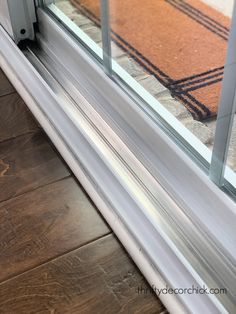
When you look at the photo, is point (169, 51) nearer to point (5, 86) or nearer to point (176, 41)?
point (176, 41)

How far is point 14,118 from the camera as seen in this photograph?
3.47ft

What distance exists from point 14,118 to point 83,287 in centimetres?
44

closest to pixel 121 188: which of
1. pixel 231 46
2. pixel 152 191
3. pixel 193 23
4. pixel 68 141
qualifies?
pixel 152 191

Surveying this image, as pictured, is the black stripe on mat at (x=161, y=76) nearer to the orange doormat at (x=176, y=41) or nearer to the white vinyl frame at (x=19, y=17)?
the orange doormat at (x=176, y=41)

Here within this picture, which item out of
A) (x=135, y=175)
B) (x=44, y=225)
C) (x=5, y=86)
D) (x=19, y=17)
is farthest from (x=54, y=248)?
(x=19, y=17)

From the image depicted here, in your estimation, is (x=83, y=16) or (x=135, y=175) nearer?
(x=135, y=175)

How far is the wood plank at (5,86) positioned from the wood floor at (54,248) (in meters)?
0.18

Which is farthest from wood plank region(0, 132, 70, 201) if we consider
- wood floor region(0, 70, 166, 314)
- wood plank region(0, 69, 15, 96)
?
→ wood plank region(0, 69, 15, 96)

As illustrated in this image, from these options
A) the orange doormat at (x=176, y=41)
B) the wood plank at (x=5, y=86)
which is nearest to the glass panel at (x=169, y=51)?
the orange doormat at (x=176, y=41)

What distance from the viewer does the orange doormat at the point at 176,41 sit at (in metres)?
0.91

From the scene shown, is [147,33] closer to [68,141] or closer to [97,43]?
[97,43]

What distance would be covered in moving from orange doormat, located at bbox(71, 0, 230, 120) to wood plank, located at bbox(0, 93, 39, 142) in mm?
237

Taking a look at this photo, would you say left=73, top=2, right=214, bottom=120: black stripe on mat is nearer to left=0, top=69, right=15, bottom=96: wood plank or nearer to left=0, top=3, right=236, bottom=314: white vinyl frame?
left=0, top=3, right=236, bottom=314: white vinyl frame

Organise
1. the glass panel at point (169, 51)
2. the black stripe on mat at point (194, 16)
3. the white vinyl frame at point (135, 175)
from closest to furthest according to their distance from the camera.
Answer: the white vinyl frame at point (135, 175) → the glass panel at point (169, 51) → the black stripe on mat at point (194, 16)
